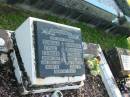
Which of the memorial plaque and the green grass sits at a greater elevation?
the green grass

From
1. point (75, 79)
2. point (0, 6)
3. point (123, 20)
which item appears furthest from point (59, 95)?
point (123, 20)

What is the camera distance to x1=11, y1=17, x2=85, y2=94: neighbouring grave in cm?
504

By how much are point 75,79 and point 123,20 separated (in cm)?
439

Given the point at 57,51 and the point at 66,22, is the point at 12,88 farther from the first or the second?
the point at 66,22

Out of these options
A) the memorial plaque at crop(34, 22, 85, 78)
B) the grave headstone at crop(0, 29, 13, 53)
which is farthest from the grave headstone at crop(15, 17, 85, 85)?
the grave headstone at crop(0, 29, 13, 53)

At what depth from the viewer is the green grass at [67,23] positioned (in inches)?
260

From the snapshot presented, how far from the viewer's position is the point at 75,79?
5766 millimetres

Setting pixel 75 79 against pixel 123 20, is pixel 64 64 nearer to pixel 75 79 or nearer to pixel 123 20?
pixel 75 79

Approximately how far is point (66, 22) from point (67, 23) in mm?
34

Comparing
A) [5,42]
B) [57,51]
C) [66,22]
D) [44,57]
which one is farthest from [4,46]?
[66,22]

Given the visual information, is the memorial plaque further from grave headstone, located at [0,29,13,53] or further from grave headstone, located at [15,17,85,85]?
grave headstone, located at [0,29,13,53]

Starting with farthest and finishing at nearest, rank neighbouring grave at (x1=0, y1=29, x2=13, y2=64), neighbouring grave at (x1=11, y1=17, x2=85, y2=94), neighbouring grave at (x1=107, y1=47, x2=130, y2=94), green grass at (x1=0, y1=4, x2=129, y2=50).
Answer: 1. neighbouring grave at (x1=107, y1=47, x2=130, y2=94)
2. green grass at (x1=0, y1=4, x2=129, y2=50)
3. neighbouring grave at (x1=0, y1=29, x2=13, y2=64)
4. neighbouring grave at (x1=11, y1=17, x2=85, y2=94)

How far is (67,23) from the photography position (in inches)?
329

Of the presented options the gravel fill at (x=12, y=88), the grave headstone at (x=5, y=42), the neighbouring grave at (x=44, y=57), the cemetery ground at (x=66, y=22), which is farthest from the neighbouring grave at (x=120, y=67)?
the grave headstone at (x=5, y=42)
